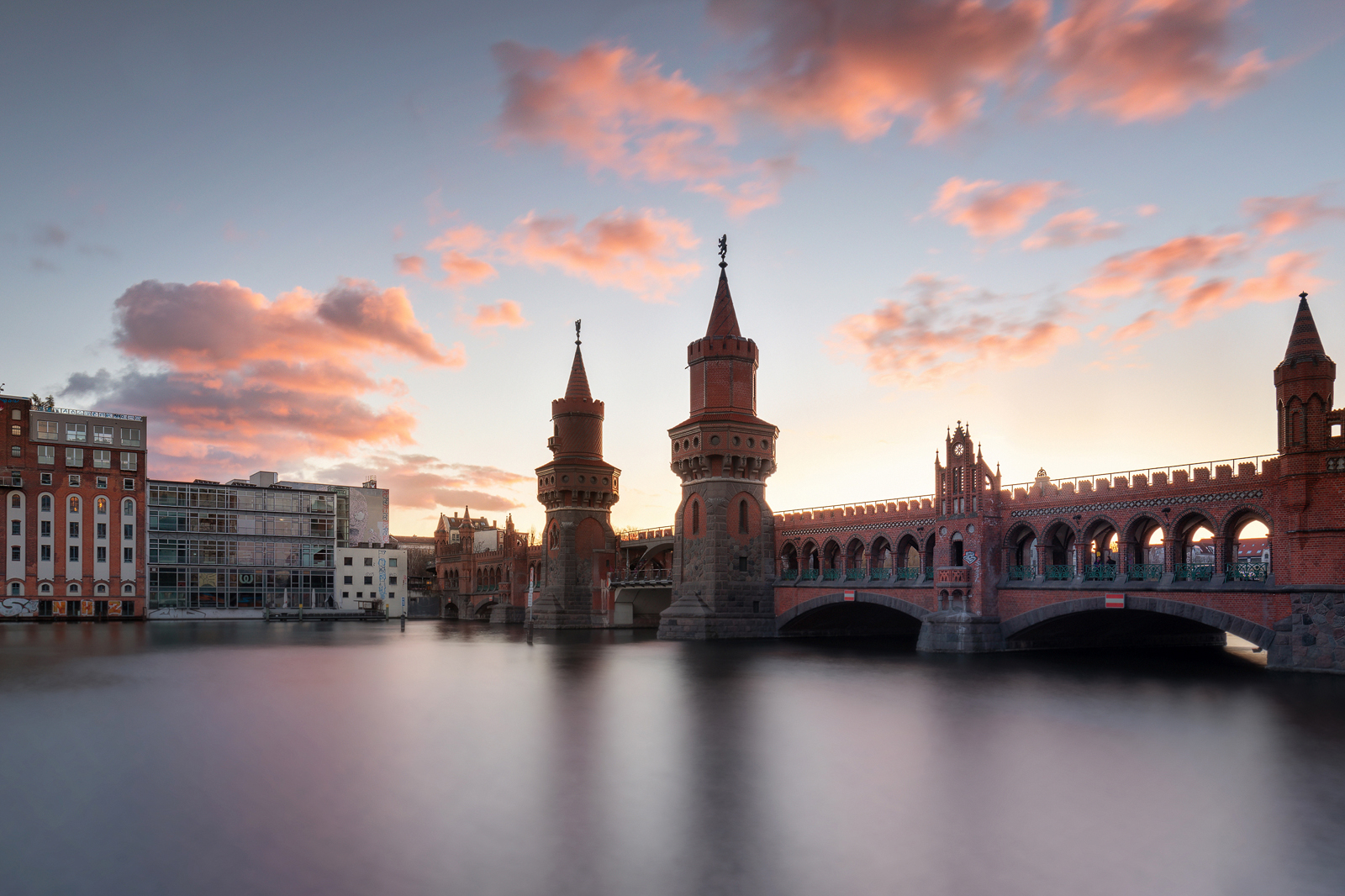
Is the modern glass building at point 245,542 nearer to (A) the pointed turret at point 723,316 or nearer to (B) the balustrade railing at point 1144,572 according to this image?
(A) the pointed turret at point 723,316

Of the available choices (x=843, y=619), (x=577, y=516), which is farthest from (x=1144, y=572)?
(x=577, y=516)

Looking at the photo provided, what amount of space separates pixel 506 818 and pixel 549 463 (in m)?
62.8

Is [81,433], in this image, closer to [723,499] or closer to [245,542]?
[245,542]

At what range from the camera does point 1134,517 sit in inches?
1617

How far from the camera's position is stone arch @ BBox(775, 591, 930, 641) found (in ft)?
186

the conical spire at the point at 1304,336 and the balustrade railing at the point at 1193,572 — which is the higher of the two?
the conical spire at the point at 1304,336

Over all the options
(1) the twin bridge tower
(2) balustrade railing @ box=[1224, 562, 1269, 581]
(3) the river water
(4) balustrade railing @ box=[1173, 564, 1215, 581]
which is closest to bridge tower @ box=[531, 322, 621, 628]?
(1) the twin bridge tower

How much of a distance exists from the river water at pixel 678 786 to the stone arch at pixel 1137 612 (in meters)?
2.39

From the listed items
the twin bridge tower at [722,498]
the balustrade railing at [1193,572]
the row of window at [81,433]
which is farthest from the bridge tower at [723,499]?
the row of window at [81,433]

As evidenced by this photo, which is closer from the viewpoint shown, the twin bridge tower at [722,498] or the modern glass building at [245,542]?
the twin bridge tower at [722,498]

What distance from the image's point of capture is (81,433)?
94688 millimetres

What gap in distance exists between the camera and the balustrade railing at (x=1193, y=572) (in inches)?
1497

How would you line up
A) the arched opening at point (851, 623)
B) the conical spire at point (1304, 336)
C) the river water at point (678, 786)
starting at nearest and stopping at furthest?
the river water at point (678, 786)
the conical spire at point (1304, 336)
the arched opening at point (851, 623)

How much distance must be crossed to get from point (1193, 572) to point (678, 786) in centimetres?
3027
